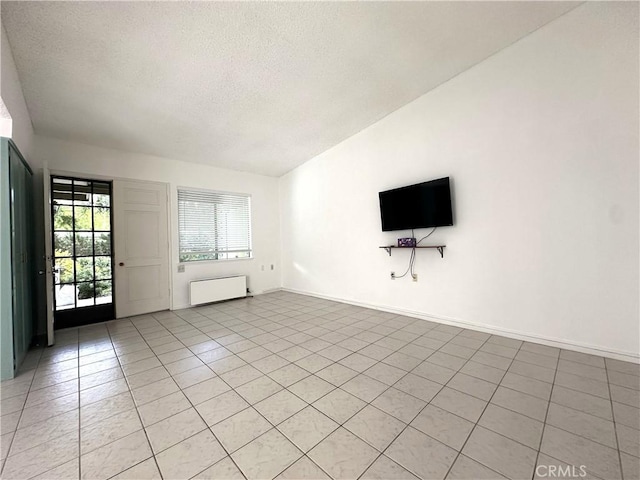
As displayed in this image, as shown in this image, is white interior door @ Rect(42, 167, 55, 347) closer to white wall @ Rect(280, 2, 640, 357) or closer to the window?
the window

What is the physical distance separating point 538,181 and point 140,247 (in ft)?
19.9

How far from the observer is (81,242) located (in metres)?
4.14

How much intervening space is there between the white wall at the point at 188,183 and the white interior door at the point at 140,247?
0.53 feet

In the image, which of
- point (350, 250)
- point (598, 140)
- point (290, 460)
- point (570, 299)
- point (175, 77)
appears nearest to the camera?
point (290, 460)

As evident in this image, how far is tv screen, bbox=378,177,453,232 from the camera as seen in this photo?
337cm

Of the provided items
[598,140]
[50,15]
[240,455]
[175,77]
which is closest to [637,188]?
[598,140]

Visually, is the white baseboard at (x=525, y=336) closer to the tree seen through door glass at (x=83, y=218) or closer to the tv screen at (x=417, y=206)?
the tv screen at (x=417, y=206)

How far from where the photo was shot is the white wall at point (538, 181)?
7.70ft

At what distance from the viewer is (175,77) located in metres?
2.84

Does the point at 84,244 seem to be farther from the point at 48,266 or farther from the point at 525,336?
the point at 525,336

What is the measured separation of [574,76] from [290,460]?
4159 millimetres

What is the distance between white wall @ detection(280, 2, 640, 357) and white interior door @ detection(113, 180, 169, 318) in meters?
4.20

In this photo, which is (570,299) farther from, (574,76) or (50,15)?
(50,15)

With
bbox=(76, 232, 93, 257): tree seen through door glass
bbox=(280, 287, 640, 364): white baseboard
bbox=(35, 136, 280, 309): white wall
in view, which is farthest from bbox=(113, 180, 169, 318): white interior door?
bbox=(280, 287, 640, 364): white baseboard
